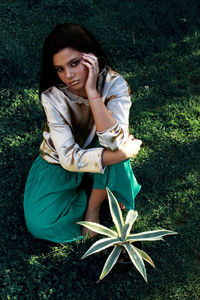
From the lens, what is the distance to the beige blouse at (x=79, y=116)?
2863 millimetres

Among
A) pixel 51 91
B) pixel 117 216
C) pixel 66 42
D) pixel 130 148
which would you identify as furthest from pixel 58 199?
pixel 66 42

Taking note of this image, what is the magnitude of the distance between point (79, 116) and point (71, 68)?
1.70 feet

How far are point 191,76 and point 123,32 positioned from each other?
3.69 feet

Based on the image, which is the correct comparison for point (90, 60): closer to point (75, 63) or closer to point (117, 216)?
point (75, 63)

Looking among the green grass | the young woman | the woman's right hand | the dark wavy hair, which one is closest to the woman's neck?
the young woman

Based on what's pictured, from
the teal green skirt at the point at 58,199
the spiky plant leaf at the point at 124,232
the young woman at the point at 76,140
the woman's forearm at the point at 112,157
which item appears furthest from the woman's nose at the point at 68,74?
the spiky plant leaf at the point at 124,232

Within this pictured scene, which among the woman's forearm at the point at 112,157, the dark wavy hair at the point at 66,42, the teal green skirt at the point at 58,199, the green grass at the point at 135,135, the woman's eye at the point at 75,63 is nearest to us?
the dark wavy hair at the point at 66,42

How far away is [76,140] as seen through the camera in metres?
3.28

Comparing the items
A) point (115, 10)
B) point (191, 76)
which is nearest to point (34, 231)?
point (191, 76)

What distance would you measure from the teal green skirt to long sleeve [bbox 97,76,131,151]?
42 cm

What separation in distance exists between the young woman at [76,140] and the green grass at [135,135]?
0.95 ft

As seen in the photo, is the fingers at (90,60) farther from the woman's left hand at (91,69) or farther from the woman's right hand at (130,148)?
the woman's right hand at (130,148)

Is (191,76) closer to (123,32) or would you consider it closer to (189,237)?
(123,32)

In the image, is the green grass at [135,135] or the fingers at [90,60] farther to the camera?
the green grass at [135,135]
